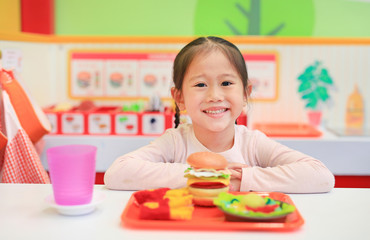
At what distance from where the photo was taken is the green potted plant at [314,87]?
105 inches

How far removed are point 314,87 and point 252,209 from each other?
6.38ft

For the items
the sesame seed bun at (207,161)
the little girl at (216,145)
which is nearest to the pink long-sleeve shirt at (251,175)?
the little girl at (216,145)

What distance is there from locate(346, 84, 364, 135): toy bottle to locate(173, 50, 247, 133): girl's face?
1552 millimetres

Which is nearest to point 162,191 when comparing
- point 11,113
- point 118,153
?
point 11,113

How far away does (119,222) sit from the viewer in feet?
2.95

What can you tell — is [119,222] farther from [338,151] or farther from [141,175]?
[338,151]

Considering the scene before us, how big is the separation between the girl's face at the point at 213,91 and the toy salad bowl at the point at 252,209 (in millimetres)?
506

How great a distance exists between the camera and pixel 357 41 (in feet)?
9.03

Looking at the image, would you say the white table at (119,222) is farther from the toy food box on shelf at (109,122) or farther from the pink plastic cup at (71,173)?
the toy food box on shelf at (109,122)

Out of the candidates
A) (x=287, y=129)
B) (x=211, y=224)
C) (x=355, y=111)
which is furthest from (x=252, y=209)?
(x=355, y=111)

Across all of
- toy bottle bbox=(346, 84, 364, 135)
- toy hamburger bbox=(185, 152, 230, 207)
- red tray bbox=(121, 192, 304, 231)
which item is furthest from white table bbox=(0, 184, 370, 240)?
toy bottle bbox=(346, 84, 364, 135)

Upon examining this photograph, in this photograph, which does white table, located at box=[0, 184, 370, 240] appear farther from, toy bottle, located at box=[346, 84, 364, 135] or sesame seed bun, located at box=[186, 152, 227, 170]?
toy bottle, located at box=[346, 84, 364, 135]

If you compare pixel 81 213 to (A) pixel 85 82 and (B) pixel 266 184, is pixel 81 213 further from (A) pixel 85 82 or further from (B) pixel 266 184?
(A) pixel 85 82

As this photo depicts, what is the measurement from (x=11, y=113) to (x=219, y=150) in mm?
898
